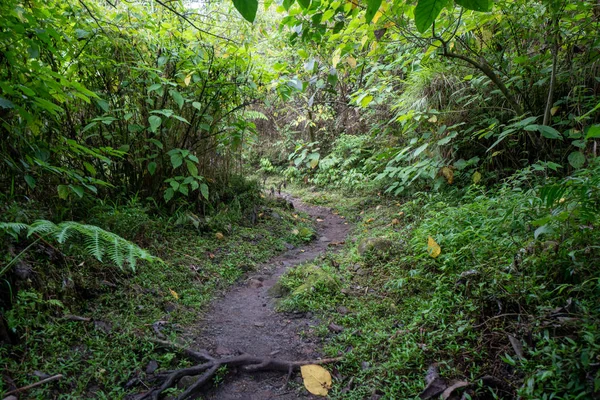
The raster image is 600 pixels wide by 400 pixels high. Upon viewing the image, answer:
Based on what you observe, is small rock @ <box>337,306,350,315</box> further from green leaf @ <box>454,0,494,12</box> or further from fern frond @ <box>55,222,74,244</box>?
green leaf @ <box>454,0,494,12</box>

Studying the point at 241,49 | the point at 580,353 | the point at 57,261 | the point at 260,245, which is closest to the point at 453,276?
the point at 580,353

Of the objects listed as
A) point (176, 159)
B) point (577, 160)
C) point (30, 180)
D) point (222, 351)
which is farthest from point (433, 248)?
point (30, 180)

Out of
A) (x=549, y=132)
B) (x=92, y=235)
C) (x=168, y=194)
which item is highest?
(x=549, y=132)

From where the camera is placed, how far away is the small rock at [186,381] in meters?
2.00

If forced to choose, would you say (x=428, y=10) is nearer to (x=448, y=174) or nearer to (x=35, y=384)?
(x=35, y=384)

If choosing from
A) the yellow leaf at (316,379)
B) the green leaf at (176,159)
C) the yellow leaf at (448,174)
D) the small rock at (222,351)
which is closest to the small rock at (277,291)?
the small rock at (222,351)

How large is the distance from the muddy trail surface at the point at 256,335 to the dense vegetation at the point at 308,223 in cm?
18

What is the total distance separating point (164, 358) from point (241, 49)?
11.9ft

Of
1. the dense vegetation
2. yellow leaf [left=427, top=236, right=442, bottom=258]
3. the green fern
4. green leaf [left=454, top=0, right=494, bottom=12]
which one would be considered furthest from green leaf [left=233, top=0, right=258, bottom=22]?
yellow leaf [left=427, top=236, right=442, bottom=258]

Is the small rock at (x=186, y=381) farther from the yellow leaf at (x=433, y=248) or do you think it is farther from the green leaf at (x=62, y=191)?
the yellow leaf at (x=433, y=248)

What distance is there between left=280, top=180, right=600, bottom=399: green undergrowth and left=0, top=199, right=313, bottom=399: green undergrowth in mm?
1014

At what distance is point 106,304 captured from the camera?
8.30 ft

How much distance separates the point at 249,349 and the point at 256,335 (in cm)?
20

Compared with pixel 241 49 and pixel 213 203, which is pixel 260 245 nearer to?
pixel 213 203
